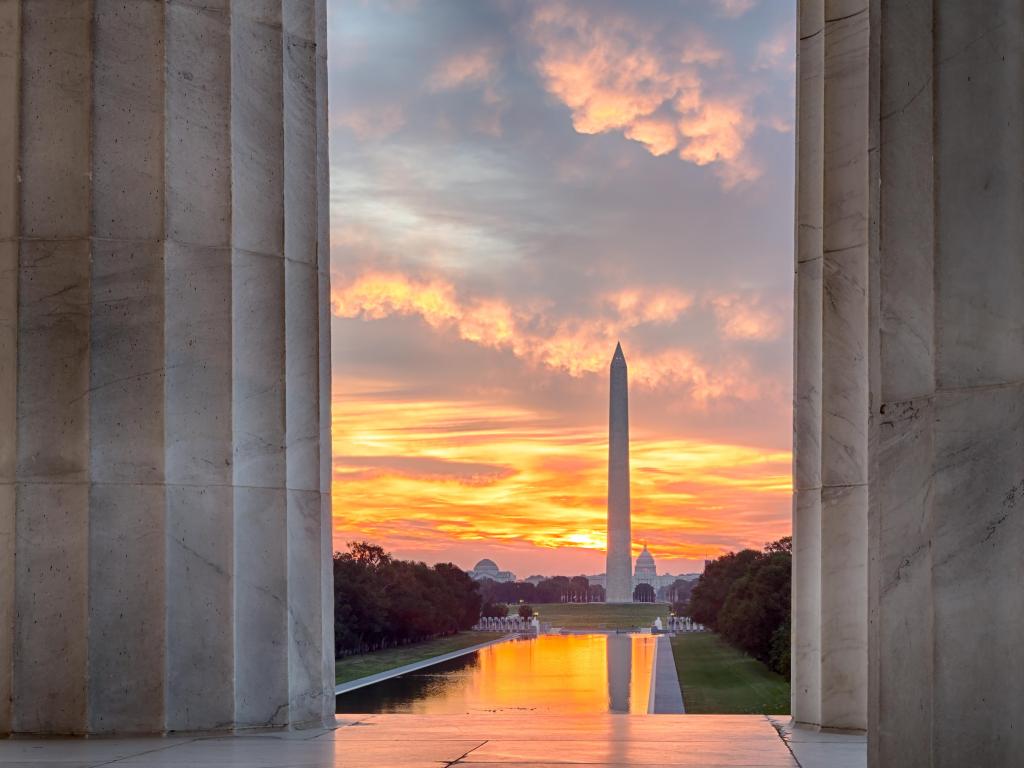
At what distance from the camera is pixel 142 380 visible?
25.9m

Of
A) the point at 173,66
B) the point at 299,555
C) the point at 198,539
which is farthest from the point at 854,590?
the point at 173,66

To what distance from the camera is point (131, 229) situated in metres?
26.1

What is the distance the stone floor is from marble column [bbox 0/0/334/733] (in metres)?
1.39

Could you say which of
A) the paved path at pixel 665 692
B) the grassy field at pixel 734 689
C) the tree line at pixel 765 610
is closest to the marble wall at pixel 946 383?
the paved path at pixel 665 692

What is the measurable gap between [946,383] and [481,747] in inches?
452

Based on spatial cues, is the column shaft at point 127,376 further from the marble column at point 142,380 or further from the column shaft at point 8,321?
the column shaft at point 8,321

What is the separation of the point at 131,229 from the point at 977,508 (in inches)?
671

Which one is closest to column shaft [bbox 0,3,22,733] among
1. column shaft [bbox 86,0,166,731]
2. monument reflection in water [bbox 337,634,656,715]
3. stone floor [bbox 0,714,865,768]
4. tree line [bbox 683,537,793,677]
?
column shaft [bbox 86,0,166,731]

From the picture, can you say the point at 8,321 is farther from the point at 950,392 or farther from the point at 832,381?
the point at 950,392

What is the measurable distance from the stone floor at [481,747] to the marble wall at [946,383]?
21.7ft

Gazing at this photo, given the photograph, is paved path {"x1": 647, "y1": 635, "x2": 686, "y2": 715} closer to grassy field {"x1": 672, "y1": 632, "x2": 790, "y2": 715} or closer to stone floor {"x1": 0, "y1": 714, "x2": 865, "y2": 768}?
grassy field {"x1": 672, "y1": 632, "x2": 790, "y2": 715}

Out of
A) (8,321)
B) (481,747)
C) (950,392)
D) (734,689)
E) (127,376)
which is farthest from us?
(734,689)

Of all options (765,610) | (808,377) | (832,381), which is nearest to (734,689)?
(765,610)

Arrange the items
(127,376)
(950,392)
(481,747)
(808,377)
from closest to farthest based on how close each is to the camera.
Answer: (950,392) → (481,747) → (127,376) → (808,377)
